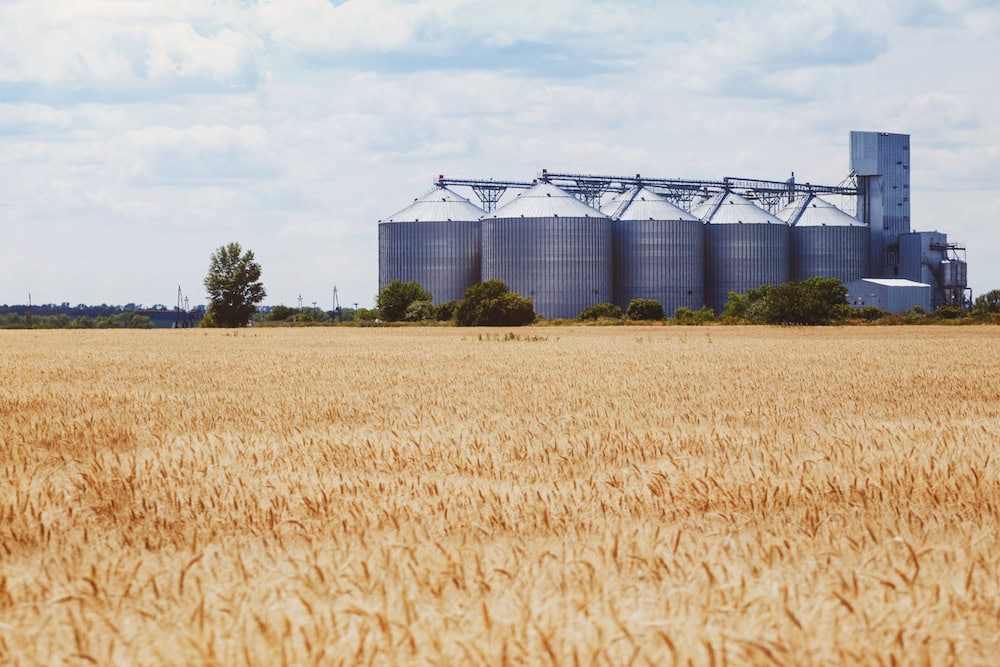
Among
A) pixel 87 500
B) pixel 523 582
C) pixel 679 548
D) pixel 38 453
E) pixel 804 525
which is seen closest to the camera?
pixel 523 582

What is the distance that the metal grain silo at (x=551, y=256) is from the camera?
365 feet

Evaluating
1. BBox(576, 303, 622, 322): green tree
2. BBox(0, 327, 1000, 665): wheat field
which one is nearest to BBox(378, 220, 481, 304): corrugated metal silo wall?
BBox(576, 303, 622, 322): green tree

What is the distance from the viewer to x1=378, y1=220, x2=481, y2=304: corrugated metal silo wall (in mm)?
117438

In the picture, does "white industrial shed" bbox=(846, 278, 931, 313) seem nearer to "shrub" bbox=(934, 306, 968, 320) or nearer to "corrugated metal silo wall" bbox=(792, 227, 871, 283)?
"corrugated metal silo wall" bbox=(792, 227, 871, 283)

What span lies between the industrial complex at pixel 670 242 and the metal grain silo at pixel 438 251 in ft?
0.38

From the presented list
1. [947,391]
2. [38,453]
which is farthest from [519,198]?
[38,453]

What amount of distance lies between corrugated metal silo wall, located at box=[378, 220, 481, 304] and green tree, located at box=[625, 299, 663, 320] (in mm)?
17959

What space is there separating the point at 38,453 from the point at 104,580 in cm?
527

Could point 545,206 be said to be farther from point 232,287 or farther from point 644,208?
point 232,287

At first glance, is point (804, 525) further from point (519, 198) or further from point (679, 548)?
point (519, 198)

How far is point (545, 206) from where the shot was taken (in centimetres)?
11262

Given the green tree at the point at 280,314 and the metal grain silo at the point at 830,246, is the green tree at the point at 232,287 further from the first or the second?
the metal grain silo at the point at 830,246

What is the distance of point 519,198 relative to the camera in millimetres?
115500

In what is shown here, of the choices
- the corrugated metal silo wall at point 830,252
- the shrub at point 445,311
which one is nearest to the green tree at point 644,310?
the shrub at point 445,311
